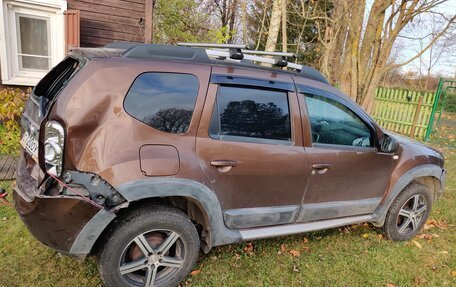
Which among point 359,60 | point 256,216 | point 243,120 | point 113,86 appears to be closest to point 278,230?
point 256,216

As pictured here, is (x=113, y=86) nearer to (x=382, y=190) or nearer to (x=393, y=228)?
(x=382, y=190)

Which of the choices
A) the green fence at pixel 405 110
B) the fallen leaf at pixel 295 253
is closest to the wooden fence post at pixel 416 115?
the green fence at pixel 405 110

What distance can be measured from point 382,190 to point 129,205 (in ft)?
8.70

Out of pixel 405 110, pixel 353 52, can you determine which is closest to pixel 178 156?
pixel 353 52

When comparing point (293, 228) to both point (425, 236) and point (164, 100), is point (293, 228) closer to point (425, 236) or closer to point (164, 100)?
point (164, 100)

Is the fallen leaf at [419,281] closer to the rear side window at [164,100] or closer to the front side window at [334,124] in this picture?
the front side window at [334,124]

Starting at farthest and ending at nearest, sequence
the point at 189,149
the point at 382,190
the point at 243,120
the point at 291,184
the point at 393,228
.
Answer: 1. the point at 393,228
2. the point at 382,190
3. the point at 291,184
4. the point at 243,120
5. the point at 189,149

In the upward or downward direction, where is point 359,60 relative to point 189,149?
upward

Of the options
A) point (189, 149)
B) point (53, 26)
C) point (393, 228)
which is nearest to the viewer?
point (189, 149)

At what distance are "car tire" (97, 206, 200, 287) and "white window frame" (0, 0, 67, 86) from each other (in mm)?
5480

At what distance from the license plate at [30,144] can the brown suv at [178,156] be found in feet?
0.07

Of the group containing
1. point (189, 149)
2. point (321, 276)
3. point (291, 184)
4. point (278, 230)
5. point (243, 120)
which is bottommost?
point (321, 276)

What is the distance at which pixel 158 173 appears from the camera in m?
2.35

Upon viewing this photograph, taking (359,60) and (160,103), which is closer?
(160,103)
